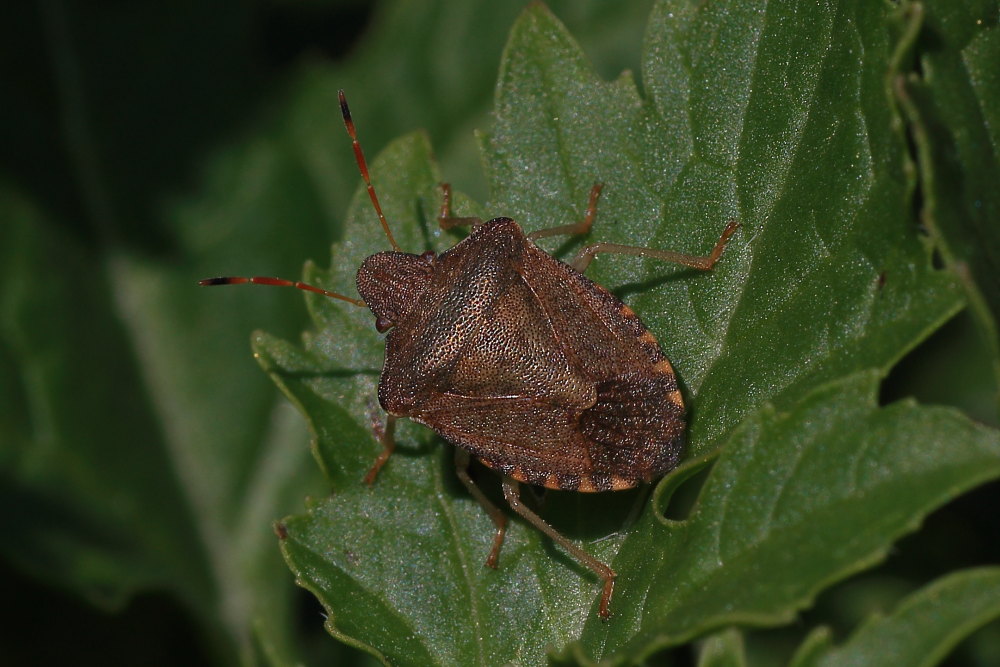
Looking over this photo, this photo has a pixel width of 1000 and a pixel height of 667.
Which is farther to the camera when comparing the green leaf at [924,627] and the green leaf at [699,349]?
the green leaf at [699,349]

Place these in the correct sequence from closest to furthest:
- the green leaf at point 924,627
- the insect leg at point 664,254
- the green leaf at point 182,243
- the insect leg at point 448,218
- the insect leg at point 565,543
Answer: the green leaf at point 924,627
the insect leg at point 565,543
the insect leg at point 664,254
the insect leg at point 448,218
the green leaf at point 182,243

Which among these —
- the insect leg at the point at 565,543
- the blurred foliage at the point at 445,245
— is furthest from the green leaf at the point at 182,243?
the insect leg at the point at 565,543

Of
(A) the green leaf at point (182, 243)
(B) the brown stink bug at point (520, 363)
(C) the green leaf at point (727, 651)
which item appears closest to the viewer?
(C) the green leaf at point (727, 651)

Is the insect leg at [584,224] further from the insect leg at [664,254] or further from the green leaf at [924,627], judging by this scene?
the green leaf at [924,627]

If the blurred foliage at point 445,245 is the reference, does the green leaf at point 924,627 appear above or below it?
below

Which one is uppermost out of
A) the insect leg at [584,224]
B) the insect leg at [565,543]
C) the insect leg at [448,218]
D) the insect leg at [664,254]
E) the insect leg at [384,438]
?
the insect leg at [448,218]

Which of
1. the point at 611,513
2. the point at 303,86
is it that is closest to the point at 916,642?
the point at 611,513
